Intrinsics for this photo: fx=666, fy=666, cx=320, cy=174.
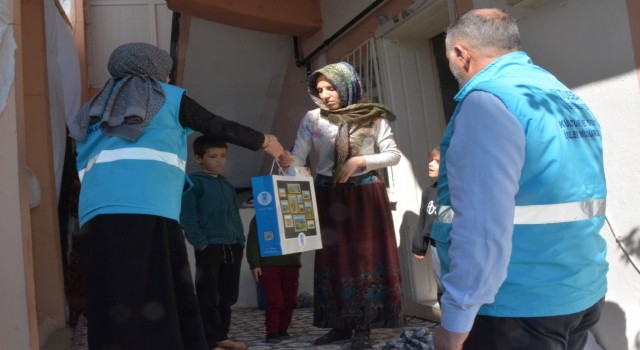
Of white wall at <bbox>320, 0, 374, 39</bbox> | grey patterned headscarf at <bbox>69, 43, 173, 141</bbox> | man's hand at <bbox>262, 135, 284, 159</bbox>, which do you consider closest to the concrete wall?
grey patterned headscarf at <bbox>69, 43, 173, 141</bbox>

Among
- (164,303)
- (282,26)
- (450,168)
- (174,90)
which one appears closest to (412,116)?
(282,26)

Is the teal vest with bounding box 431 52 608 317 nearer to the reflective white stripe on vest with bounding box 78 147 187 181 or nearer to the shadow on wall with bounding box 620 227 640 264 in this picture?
the reflective white stripe on vest with bounding box 78 147 187 181

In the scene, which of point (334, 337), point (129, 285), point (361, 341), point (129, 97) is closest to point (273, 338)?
point (334, 337)

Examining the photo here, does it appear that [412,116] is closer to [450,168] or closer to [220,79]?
[220,79]

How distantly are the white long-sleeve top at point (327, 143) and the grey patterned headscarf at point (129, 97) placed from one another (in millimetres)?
1424

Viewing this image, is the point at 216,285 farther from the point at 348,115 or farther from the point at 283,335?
the point at 348,115

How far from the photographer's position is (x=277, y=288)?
4793 mm

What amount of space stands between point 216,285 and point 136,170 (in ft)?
5.48

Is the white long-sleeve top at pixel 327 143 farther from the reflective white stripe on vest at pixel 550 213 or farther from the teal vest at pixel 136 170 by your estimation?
the reflective white stripe on vest at pixel 550 213

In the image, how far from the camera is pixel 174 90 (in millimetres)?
2881

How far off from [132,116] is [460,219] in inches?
61.9

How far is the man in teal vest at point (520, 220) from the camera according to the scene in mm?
1572

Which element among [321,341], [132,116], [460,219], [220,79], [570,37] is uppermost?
[220,79]

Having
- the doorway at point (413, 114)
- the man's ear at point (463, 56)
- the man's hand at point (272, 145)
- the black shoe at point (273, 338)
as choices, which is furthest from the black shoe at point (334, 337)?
the man's ear at point (463, 56)
